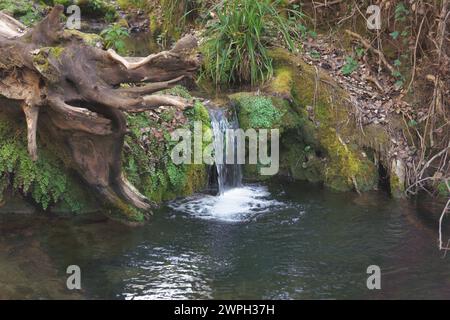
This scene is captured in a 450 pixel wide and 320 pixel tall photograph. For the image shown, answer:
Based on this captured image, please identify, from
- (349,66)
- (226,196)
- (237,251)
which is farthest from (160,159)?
(349,66)

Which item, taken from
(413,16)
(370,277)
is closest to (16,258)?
(370,277)

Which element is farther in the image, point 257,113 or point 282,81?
point 282,81

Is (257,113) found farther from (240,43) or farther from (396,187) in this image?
(396,187)

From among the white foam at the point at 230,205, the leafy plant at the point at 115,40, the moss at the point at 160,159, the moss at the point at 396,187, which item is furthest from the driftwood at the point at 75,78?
the leafy plant at the point at 115,40

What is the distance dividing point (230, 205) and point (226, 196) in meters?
0.39

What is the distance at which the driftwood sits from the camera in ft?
22.3

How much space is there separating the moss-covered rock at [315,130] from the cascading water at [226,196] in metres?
0.39

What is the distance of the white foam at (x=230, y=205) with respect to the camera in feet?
28.5

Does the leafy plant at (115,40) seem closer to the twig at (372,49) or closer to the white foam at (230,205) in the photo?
the white foam at (230,205)

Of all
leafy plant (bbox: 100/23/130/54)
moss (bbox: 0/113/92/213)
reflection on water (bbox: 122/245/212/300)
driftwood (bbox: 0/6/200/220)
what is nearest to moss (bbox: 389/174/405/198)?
reflection on water (bbox: 122/245/212/300)

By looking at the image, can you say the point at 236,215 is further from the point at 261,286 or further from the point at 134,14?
the point at 134,14

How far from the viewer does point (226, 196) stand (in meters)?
9.42

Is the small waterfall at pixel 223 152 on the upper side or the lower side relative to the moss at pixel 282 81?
lower

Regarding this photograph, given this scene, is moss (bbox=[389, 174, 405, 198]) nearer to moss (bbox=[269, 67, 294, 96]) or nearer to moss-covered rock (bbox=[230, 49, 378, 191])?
moss-covered rock (bbox=[230, 49, 378, 191])
